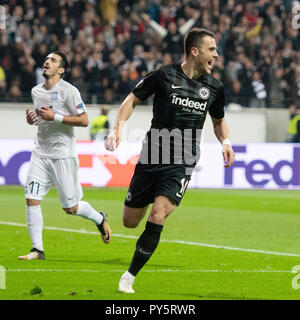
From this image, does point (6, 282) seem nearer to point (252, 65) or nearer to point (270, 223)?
point (270, 223)

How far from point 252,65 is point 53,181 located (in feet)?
49.8

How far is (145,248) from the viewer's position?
768 centimetres

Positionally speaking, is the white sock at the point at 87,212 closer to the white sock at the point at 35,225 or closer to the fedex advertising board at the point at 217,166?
the white sock at the point at 35,225

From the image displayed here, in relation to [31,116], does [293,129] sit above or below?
below

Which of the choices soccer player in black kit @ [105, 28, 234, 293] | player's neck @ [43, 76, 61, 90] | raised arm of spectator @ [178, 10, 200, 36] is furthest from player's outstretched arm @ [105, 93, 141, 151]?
raised arm of spectator @ [178, 10, 200, 36]

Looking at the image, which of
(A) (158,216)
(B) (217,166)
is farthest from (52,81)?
(B) (217,166)

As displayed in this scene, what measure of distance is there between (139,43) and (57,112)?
13396mm

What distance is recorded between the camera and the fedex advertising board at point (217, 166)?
19.7 m

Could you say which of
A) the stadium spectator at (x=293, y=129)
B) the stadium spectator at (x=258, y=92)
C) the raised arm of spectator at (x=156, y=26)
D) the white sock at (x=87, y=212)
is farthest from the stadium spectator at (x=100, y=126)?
the white sock at (x=87, y=212)

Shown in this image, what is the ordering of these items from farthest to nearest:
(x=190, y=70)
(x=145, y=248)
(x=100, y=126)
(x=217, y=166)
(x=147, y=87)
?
(x=100, y=126), (x=217, y=166), (x=190, y=70), (x=147, y=87), (x=145, y=248)

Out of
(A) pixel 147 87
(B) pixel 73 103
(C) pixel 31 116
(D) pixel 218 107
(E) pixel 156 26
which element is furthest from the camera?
(E) pixel 156 26

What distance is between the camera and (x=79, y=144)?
1969cm

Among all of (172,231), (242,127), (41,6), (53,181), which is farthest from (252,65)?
(53,181)

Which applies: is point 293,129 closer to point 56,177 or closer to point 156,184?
point 56,177
